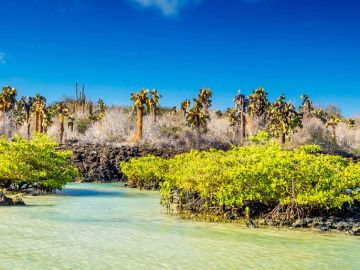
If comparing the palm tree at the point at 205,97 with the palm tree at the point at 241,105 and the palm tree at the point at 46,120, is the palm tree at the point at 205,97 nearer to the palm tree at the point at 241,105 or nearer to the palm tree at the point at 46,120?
the palm tree at the point at 241,105

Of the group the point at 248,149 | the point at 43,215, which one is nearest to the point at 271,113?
the point at 248,149

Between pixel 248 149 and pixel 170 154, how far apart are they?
1330 inches

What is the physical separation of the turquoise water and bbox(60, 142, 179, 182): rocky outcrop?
1089 inches

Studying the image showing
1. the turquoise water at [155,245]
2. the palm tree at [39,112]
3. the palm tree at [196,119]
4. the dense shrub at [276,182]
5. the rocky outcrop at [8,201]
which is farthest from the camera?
the palm tree at [39,112]

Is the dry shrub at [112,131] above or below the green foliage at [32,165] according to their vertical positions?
above

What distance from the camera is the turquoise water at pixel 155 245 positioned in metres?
9.62

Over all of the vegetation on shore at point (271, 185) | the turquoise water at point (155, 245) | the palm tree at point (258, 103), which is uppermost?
the palm tree at point (258, 103)

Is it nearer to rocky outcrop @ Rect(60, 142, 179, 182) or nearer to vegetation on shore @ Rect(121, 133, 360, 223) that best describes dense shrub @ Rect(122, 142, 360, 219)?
vegetation on shore @ Rect(121, 133, 360, 223)

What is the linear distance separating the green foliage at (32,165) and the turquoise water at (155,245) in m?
8.81

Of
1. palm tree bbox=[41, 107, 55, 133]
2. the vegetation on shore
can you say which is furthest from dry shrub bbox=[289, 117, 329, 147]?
the vegetation on shore

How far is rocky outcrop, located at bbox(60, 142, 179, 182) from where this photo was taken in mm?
44303

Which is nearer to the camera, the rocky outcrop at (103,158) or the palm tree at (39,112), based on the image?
the rocky outcrop at (103,158)

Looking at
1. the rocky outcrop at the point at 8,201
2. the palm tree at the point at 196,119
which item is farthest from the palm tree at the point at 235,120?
the rocky outcrop at the point at 8,201

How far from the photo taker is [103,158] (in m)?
47.6
